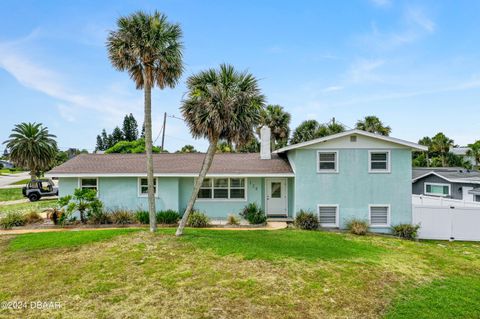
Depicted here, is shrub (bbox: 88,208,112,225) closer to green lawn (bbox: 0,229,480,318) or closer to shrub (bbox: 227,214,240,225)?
green lawn (bbox: 0,229,480,318)

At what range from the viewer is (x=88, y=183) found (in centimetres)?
1603

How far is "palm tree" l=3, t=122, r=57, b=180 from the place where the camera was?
31.0 metres

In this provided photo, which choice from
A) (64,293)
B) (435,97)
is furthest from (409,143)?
(64,293)

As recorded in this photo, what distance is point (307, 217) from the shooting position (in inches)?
569

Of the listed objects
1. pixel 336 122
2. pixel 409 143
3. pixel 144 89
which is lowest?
pixel 409 143

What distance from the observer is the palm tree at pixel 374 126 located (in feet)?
100

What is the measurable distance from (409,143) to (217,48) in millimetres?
12296

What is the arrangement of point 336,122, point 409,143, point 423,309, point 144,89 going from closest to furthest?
1. point 423,309
2. point 144,89
3. point 409,143
4. point 336,122

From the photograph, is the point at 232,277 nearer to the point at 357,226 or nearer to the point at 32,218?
the point at 357,226

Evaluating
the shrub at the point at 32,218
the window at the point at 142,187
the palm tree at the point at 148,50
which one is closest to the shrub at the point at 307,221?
the palm tree at the point at 148,50

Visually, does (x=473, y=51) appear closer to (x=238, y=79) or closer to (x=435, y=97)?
(x=435, y=97)

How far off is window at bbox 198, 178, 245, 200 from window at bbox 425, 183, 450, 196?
21689 millimetres

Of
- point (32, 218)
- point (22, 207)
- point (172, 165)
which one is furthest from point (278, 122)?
point (22, 207)

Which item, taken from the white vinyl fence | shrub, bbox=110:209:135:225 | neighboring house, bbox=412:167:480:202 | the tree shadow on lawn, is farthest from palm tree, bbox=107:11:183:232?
neighboring house, bbox=412:167:480:202
